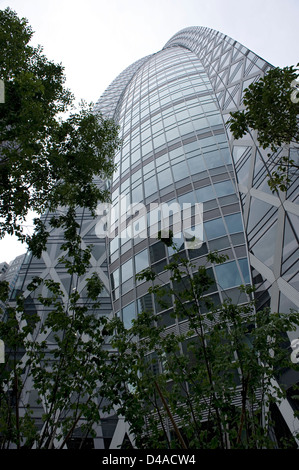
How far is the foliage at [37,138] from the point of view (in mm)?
7422

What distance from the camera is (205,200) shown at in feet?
57.8

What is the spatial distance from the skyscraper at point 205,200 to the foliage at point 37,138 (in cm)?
667

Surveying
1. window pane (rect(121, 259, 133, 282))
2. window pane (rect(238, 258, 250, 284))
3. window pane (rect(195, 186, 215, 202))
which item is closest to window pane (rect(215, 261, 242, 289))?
window pane (rect(238, 258, 250, 284))

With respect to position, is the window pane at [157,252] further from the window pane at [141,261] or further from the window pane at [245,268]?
the window pane at [245,268]

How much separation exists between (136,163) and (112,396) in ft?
67.9

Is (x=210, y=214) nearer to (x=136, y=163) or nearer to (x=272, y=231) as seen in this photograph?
(x=272, y=231)

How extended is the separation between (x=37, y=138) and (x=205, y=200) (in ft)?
37.0

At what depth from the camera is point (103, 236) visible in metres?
22.0

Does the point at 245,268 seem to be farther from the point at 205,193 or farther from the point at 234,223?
the point at 205,193

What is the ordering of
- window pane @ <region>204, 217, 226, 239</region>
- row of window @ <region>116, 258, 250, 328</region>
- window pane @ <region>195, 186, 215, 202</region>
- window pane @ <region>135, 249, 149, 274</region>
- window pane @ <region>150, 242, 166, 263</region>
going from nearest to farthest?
1. row of window @ <region>116, 258, 250, 328</region>
2. window pane @ <region>204, 217, 226, 239</region>
3. window pane @ <region>150, 242, 166, 263</region>
4. window pane @ <region>135, 249, 149, 274</region>
5. window pane @ <region>195, 186, 215, 202</region>

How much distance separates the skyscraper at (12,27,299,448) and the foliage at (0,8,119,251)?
667 centimetres

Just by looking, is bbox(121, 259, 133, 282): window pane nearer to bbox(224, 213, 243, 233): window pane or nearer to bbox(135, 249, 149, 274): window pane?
bbox(135, 249, 149, 274): window pane

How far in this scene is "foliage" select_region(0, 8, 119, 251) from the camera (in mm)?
7422

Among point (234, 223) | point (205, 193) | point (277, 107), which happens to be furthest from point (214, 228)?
point (277, 107)
